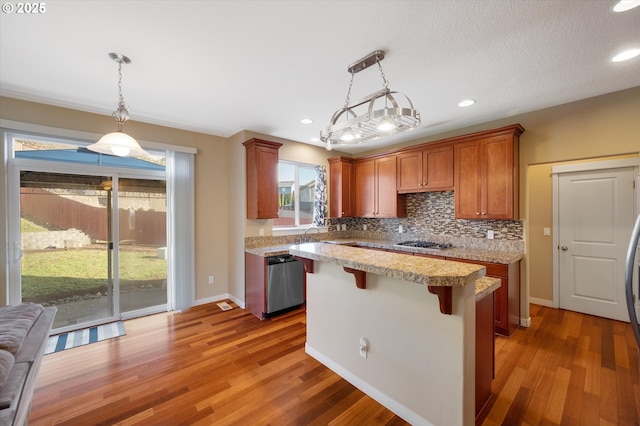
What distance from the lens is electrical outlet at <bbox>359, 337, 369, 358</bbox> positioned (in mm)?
2062

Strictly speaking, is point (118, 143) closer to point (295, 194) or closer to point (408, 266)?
point (408, 266)

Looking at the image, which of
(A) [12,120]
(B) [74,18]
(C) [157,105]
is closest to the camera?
(B) [74,18]

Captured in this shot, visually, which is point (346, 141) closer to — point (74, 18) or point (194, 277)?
point (74, 18)

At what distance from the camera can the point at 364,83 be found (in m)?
2.52

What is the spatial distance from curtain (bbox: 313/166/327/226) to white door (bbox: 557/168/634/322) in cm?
360

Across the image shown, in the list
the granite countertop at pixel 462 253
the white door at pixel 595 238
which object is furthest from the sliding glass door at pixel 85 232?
the white door at pixel 595 238

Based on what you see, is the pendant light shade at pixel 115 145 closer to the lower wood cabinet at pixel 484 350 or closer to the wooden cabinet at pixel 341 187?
the lower wood cabinet at pixel 484 350

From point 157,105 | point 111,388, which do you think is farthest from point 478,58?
point 111,388

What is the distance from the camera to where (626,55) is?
2.08 m

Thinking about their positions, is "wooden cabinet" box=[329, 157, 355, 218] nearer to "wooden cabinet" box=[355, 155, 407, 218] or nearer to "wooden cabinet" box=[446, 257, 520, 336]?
"wooden cabinet" box=[355, 155, 407, 218]

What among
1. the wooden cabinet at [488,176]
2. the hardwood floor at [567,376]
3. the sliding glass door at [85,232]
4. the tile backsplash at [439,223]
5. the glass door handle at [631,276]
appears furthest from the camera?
the tile backsplash at [439,223]

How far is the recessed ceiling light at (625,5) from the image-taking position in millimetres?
1534

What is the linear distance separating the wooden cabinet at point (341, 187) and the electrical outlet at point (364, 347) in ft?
10.0

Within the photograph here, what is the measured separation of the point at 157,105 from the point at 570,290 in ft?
19.8
